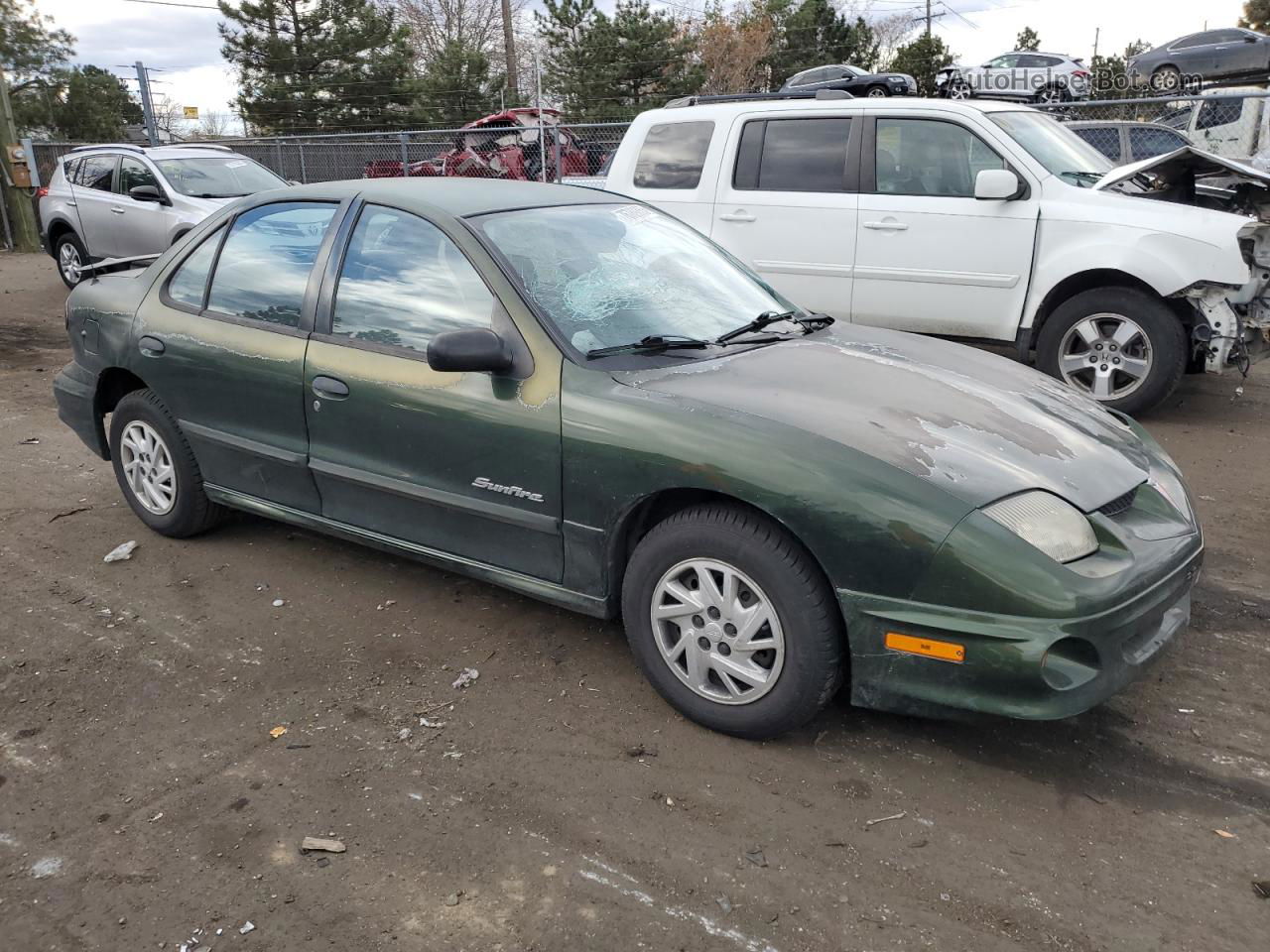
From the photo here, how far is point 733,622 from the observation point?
300cm

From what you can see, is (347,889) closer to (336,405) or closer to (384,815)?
(384,815)

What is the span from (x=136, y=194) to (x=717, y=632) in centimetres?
1062

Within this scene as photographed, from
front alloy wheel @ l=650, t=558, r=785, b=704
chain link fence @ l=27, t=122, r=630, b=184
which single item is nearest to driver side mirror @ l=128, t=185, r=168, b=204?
chain link fence @ l=27, t=122, r=630, b=184

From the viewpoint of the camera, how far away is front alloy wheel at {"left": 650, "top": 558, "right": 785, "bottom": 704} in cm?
296

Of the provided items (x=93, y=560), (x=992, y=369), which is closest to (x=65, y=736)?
(x=93, y=560)

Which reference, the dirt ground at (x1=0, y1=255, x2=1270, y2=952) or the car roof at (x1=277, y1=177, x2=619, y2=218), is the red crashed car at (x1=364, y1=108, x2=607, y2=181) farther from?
the dirt ground at (x1=0, y1=255, x2=1270, y2=952)

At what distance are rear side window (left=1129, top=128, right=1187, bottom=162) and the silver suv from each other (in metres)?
9.57

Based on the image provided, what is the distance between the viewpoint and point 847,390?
3.23m

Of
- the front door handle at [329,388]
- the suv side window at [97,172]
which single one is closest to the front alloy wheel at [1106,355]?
the front door handle at [329,388]

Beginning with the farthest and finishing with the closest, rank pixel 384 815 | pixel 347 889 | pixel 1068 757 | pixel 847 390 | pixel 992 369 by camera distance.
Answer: pixel 992 369 < pixel 847 390 < pixel 1068 757 < pixel 384 815 < pixel 347 889

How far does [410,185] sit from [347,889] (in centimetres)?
263

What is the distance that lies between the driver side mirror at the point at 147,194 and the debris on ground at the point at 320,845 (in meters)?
10.3

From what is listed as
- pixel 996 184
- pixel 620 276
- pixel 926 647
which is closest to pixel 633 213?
pixel 620 276

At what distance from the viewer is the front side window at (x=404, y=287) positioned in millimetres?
3564
